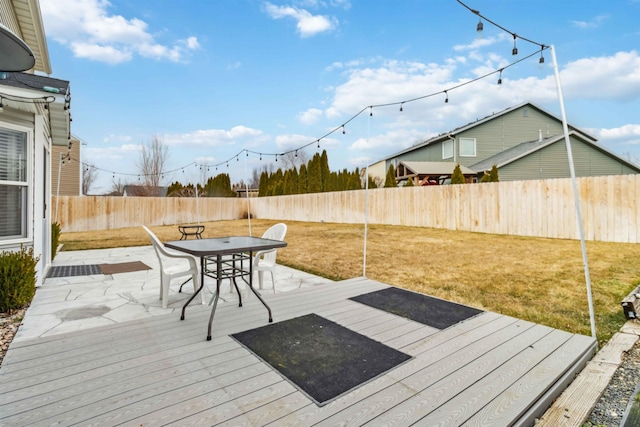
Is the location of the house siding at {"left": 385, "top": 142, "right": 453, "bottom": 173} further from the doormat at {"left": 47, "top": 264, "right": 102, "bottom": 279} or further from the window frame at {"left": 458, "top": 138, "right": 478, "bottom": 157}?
the doormat at {"left": 47, "top": 264, "right": 102, "bottom": 279}

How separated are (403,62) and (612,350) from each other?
337 inches

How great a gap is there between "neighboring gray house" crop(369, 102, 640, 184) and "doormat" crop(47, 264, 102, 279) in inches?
511

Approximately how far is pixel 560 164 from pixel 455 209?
776 cm

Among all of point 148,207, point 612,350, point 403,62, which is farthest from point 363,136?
point 148,207

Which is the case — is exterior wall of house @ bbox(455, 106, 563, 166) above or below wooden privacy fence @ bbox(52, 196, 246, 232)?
above

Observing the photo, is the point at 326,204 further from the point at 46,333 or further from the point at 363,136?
the point at 46,333

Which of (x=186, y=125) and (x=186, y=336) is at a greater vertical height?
(x=186, y=125)

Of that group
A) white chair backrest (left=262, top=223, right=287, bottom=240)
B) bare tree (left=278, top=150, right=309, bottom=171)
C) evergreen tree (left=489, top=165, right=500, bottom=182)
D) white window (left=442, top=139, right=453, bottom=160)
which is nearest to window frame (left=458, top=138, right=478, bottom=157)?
white window (left=442, top=139, right=453, bottom=160)

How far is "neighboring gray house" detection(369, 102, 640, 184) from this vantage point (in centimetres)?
1407

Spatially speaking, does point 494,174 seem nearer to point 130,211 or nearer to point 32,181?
point 32,181

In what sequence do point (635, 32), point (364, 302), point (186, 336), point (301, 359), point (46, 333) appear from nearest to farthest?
point (301, 359), point (186, 336), point (46, 333), point (364, 302), point (635, 32)

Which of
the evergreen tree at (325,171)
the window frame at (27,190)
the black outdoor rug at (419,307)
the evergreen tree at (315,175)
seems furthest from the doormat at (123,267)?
the evergreen tree at (315,175)

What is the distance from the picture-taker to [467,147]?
1619 cm

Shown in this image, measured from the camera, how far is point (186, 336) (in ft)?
7.88
